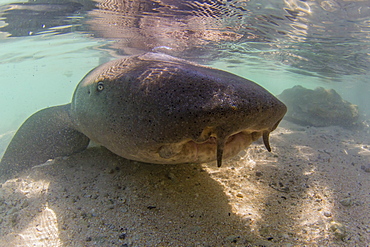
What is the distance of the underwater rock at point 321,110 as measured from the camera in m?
12.0

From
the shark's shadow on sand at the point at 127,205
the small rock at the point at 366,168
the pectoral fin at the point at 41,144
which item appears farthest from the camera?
the small rock at the point at 366,168

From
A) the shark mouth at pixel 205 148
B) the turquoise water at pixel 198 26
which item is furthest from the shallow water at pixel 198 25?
the shark mouth at pixel 205 148

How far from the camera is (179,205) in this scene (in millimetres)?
2699

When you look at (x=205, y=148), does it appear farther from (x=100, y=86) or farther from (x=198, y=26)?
(x=198, y=26)

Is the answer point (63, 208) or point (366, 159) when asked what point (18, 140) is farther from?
point (366, 159)

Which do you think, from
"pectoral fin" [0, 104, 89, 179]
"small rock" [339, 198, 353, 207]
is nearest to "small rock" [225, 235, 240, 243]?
"small rock" [339, 198, 353, 207]

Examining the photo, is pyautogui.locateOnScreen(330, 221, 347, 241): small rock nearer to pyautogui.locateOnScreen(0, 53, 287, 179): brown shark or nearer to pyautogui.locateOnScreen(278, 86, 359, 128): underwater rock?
pyautogui.locateOnScreen(0, 53, 287, 179): brown shark

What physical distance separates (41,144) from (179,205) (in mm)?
2942

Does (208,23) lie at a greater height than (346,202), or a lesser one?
greater

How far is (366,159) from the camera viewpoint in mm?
5578

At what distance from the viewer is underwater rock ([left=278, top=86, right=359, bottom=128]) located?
471 inches

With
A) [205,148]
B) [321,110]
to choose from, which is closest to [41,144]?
[205,148]

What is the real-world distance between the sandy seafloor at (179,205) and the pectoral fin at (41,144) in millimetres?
204

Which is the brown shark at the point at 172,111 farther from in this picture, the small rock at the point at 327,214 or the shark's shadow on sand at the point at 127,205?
the small rock at the point at 327,214
